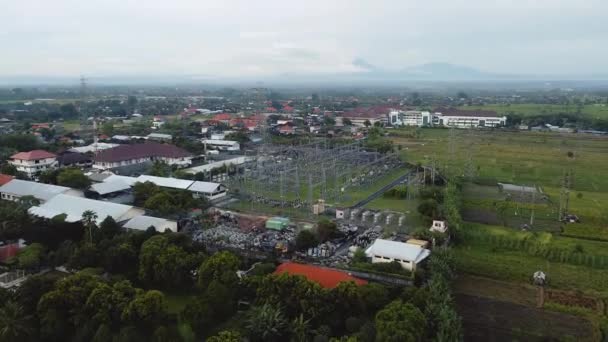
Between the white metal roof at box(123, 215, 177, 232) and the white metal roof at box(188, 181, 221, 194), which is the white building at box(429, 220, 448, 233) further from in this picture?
the white metal roof at box(188, 181, 221, 194)

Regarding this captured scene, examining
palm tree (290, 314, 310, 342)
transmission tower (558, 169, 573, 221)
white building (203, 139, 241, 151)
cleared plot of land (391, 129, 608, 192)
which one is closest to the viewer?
palm tree (290, 314, 310, 342)

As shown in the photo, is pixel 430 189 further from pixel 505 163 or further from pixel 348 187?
pixel 505 163

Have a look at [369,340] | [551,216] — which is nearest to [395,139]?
[551,216]

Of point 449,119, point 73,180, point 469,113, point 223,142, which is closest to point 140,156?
point 73,180

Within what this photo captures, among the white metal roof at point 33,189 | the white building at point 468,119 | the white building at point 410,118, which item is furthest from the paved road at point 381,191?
the white building at point 410,118

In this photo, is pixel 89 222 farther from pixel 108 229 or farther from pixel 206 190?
pixel 206 190

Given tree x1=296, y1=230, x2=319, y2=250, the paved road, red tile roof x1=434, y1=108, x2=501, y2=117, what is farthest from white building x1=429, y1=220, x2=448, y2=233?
red tile roof x1=434, y1=108, x2=501, y2=117
